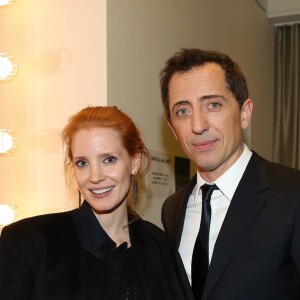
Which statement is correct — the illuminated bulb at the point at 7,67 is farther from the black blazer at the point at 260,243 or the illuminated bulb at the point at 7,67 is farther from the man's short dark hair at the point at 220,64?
the black blazer at the point at 260,243

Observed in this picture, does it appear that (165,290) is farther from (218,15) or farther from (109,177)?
(218,15)

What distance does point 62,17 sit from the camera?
229 centimetres

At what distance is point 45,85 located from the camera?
230cm

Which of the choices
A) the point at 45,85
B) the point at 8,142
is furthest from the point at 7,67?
the point at 8,142

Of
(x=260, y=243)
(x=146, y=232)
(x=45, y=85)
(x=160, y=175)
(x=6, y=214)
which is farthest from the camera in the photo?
(x=160, y=175)

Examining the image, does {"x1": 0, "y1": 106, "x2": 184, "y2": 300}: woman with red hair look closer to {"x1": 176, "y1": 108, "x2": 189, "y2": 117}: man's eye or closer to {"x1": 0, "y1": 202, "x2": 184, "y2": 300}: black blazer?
{"x1": 0, "y1": 202, "x2": 184, "y2": 300}: black blazer

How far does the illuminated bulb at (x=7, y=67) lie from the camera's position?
2.23 metres

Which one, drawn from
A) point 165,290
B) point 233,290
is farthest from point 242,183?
point 165,290

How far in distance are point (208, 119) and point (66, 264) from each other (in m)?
0.63

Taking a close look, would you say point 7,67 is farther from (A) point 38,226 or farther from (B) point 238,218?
(B) point 238,218

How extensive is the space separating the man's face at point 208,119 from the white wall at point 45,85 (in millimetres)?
533

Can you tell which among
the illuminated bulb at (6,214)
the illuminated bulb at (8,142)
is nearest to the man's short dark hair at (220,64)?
the illuminated bulb at (8,142)

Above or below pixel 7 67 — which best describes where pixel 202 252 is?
below

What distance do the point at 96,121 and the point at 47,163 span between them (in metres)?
0.64
